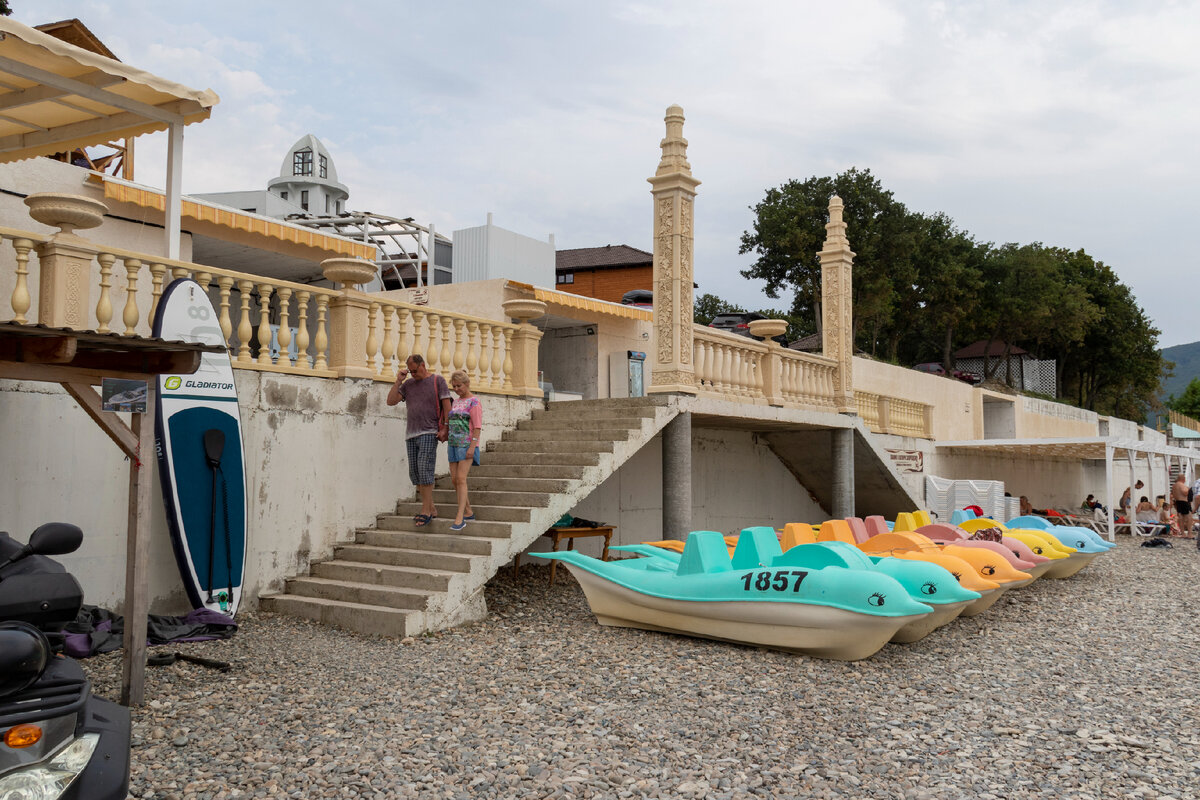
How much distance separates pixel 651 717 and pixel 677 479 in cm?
526

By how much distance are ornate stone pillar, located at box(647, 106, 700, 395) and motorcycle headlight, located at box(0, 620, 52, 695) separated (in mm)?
8139

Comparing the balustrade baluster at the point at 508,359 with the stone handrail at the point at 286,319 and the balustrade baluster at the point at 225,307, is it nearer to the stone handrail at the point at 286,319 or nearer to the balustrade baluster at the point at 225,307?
the stone handrail at the point at 286,319

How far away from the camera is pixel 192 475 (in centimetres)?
766

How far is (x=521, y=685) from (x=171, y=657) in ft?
7.58

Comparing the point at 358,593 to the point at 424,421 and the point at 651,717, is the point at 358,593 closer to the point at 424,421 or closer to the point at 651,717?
the point at 424,421

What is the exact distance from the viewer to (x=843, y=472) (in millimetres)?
13617

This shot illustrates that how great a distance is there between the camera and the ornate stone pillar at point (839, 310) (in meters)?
13.9

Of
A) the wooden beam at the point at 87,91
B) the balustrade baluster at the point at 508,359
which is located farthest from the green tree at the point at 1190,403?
the wooden beam at the point at 87,91

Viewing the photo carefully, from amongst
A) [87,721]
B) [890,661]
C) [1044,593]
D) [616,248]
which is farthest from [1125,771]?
[616,248]

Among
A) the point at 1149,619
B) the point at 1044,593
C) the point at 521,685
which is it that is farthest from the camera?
the point at 1044,593

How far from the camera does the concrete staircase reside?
7648 millimetres

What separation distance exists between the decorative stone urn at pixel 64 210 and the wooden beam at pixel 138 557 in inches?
123

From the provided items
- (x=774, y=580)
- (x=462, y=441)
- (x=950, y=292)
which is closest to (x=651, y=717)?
(x=774, y=580)

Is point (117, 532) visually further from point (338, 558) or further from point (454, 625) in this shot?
point (454, 625)
